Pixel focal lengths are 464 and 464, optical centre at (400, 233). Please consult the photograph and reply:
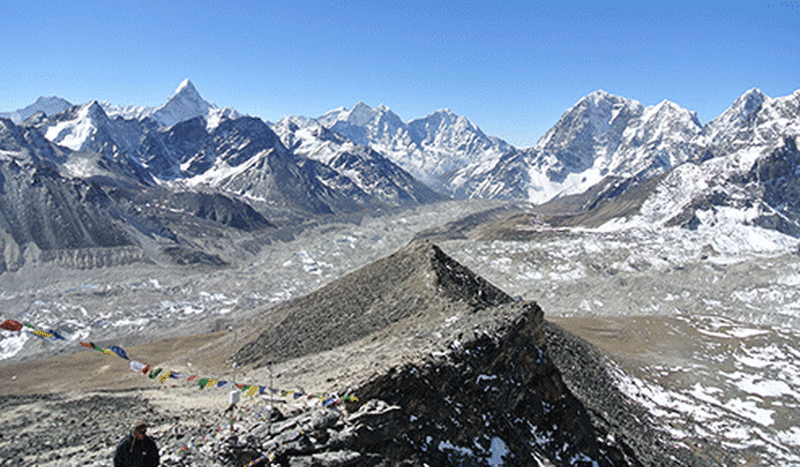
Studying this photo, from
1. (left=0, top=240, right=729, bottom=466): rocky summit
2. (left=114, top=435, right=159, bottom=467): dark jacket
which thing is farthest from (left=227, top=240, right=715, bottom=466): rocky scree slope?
(left=114, top=435, right=159, bottom=467): dark jacket

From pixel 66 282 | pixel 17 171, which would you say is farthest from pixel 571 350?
pixel 17 171

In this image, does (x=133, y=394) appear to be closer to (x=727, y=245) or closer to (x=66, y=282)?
(x=66, y=282)

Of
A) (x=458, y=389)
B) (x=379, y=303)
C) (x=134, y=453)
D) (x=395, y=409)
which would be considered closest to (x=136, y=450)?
(x=134, y=453)

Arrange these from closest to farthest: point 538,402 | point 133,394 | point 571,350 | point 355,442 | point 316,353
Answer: point 355,442 → point 538,402 → point 133,394 → point 316,353 → point 571,350


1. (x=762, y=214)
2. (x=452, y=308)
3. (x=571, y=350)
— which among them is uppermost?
(x=762, y=214)

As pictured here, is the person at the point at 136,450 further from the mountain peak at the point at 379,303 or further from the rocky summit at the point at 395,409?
the mountain peak at the point at 379,303

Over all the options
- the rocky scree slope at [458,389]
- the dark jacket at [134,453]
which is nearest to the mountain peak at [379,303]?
the rocky scree slope at [458,389]

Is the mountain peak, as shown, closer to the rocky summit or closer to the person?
the rocky summit
